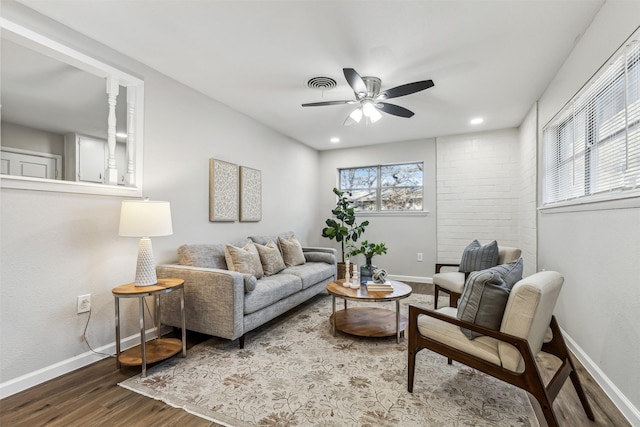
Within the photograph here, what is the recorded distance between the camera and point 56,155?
3205mm

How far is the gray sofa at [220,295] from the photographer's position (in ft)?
7.91

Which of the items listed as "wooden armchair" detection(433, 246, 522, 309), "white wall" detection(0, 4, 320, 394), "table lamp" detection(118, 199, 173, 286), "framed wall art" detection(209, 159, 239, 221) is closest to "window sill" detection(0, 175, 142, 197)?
"white wall" detection(0, 4, 320, 394)

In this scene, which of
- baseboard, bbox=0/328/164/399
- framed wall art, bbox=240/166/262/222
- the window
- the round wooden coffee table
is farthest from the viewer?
the window

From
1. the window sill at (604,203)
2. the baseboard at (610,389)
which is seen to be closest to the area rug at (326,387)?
the baseboard at (610,389)

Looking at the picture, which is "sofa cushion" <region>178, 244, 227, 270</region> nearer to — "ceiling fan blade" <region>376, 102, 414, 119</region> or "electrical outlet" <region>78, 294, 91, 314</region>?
"electrical outlet" <region>78, 294, 91, 314</region>

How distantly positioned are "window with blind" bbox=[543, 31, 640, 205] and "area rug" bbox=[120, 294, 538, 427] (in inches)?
60.5

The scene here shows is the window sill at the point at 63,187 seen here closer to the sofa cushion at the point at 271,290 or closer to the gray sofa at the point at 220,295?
the gray sofa at the point at 220,295

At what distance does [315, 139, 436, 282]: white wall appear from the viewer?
5094 mm

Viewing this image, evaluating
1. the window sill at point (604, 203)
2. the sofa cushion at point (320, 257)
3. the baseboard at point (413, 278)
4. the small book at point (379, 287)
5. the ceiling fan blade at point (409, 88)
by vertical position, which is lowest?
the baseboard at point (413, 278)

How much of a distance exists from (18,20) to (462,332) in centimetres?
340

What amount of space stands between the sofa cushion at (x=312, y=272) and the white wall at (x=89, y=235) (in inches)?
36.8

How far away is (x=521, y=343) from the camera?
4.72 ft

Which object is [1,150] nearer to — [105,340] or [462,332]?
[105,340]

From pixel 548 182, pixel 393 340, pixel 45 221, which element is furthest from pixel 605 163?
pixel 45 221
